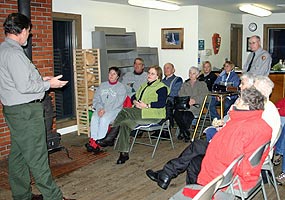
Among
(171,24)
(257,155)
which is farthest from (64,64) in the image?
(257,155)

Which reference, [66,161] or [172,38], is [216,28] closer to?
[172,38]

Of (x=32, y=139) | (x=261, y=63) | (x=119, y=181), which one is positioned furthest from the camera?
(x=261, y=63)

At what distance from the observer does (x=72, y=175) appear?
4.57 metres

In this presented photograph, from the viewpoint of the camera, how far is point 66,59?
686cm

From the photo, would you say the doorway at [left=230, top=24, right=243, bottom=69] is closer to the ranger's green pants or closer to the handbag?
the handbag

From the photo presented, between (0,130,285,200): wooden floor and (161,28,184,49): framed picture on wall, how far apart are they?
3.73 metres

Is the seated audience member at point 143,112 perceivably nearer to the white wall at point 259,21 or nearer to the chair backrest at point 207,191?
the chair backrest at point 207,191

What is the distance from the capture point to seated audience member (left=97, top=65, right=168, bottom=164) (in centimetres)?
511

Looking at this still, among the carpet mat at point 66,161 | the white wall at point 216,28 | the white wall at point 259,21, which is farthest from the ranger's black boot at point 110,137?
the white wall at point 259,21

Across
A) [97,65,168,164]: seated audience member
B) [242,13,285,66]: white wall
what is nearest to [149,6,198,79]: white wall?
[242,13,285,66]: white wall

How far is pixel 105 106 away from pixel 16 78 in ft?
8.95

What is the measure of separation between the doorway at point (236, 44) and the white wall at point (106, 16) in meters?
2.90

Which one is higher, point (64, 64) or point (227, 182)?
point (64, 64)

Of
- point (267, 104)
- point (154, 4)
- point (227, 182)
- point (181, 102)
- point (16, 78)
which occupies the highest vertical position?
point (154, 4)
